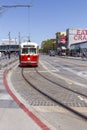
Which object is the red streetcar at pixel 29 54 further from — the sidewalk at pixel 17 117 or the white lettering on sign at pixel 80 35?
the white lettering on sign at pixel 80 35

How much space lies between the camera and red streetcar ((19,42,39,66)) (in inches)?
1722

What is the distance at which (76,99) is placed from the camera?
50.4ft

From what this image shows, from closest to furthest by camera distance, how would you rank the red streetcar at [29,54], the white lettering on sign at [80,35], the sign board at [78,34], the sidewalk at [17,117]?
the sidewalk at [17,117] < the red streetcar at [29,54] < the sign board at [78,34] < the white lettering on sign at [80,35]

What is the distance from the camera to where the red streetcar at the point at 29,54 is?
43750 millimetres

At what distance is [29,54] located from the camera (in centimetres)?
4375

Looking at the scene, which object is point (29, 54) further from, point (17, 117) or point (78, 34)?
point (78, 34)

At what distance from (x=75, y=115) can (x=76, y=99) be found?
350 centimetres

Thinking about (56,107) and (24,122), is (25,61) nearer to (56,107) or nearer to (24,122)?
(56,107)

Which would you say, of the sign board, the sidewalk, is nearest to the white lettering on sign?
the sign board

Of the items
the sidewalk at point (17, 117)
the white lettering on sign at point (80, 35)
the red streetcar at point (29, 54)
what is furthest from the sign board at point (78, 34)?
the sidewalk at point (17, 117)

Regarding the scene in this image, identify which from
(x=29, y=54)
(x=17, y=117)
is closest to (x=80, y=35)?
(x=29, y=54)

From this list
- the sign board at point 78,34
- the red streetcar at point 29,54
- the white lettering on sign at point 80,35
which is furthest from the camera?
the white lettering on sign at point 80,35

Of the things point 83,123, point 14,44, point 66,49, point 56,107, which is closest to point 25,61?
point 56,107

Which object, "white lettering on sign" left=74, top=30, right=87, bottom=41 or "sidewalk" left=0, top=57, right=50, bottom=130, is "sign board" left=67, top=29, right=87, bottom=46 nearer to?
"white lettering on sign" left=74, top=30, right=87, bottom=41
